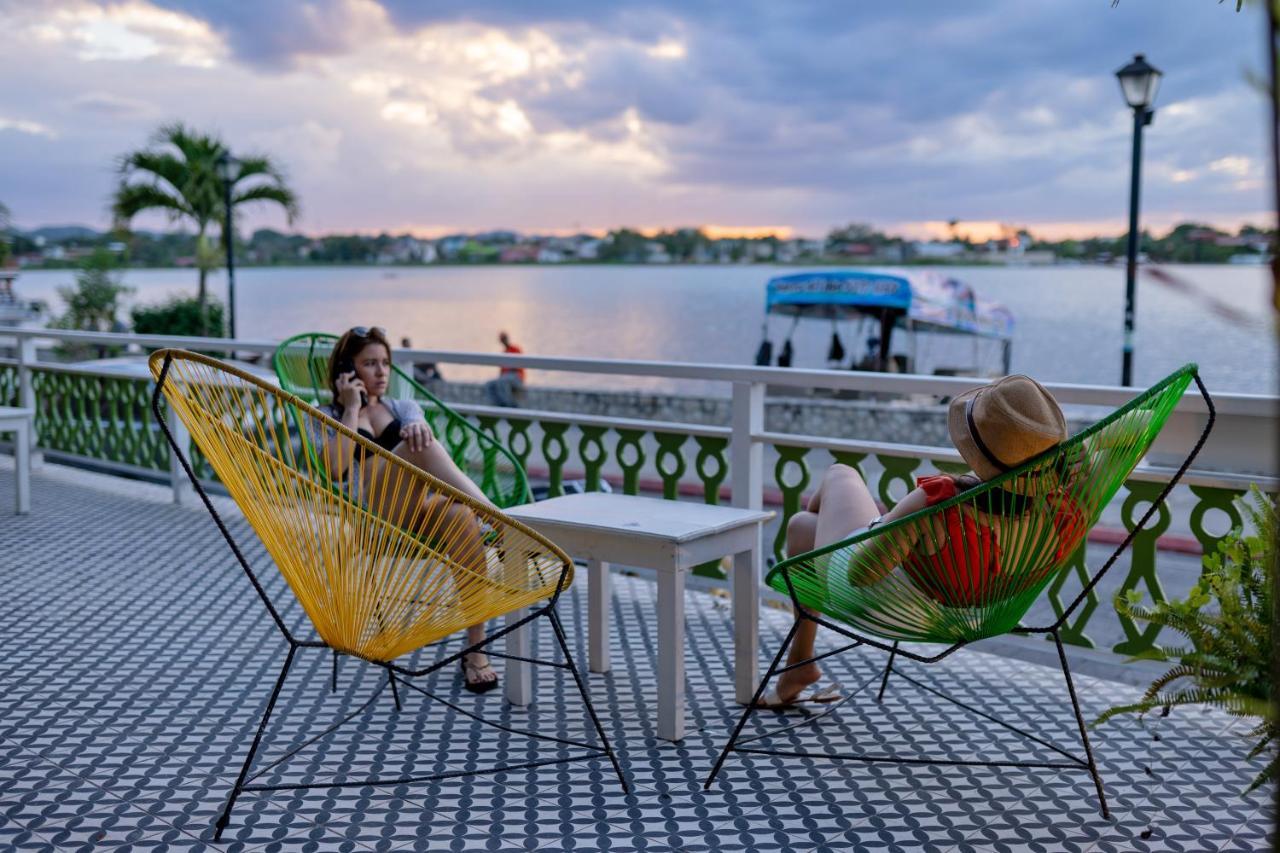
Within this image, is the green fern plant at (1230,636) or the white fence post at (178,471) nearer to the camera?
the green fern plant at (1230,636)

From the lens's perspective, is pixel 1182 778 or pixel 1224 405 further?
pixel 1224 405

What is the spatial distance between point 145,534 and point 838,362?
80.4 feet

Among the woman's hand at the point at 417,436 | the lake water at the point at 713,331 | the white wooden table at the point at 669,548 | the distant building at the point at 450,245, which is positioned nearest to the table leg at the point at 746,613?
the white wooden table at the point at 669,548

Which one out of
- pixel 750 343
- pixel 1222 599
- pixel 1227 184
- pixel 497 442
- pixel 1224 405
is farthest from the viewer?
pixel 750 343

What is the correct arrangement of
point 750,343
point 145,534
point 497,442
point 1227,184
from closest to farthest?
1. point 1227,184
2. point 497,442
3. point 145,534
4. point 750,343

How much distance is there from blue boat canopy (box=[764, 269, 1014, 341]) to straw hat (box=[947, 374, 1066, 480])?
20.7 metres

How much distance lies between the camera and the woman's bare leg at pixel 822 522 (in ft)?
9.82

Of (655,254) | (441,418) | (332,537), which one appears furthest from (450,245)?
(332,537)

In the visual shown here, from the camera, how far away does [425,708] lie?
328 cm

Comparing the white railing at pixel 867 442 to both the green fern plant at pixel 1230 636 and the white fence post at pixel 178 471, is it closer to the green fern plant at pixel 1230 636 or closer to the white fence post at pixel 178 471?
the green fern plant at pixel 1230 636

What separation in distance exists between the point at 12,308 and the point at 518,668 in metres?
38.3

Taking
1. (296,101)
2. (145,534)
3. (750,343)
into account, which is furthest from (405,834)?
(750,343)

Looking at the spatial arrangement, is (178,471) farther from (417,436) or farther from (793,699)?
(793,699)

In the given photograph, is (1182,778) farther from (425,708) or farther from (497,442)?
(497,442)
